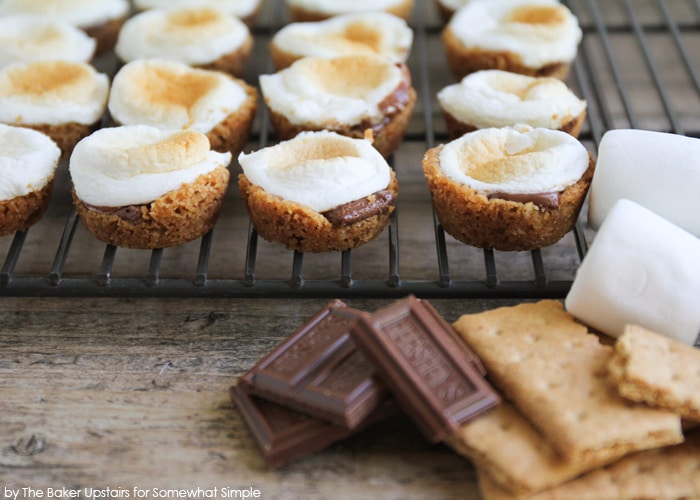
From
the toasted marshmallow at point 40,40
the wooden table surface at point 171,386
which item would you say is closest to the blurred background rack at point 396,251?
the wooden table surface at point 171,386

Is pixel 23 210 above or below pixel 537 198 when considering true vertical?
below

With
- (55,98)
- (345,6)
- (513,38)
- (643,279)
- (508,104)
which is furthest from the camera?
(345,6)

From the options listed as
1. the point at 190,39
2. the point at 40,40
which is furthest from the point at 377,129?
the point at 40,40

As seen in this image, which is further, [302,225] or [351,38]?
[351,38]

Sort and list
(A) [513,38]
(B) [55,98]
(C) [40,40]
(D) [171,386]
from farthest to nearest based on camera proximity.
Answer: (C) [40,40] < (A) [513,38] < (B) [55,98] < (D) [171,386]

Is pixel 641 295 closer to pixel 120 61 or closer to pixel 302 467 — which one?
pixel 302 467

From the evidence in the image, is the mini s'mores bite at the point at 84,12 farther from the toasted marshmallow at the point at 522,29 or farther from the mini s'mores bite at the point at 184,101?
the toasted marshmallow at the point at 522,29

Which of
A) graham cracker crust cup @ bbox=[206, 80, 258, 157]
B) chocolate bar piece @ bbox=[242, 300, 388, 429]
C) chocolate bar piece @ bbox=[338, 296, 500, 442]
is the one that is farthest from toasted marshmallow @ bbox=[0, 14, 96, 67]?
chocolate bar piece @ bbox=[338, 296, 500, 442]

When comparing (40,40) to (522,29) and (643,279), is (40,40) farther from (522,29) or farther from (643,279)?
(643,279)
